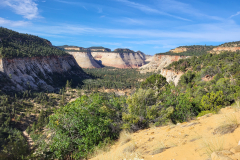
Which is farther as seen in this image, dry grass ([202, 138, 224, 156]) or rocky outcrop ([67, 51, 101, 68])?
rocky outcrop ([67, 51, 101, 68])

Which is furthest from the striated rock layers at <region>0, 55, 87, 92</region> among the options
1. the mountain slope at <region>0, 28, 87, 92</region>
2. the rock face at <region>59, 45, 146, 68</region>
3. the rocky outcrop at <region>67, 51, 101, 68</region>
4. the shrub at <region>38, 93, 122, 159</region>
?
the rock face at <region>59, 45, 146, 68</region>

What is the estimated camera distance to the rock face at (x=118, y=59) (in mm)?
151750

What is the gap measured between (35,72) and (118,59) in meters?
111

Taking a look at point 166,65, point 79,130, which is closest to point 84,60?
point 166,65

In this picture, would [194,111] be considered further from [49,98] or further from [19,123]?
[49,98]

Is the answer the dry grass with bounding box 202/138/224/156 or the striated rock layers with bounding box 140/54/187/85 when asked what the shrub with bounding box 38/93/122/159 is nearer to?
the dry grass with bounding box 202/138/224/156

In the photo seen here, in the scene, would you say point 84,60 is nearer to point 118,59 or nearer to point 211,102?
point 118,59

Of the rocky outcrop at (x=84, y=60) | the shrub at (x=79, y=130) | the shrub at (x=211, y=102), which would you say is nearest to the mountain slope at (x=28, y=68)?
the shrub at (x=79, y=130)

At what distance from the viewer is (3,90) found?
3350cm

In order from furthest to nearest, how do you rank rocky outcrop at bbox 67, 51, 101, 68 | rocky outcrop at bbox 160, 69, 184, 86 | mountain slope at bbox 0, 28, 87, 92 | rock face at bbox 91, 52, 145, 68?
rock face at bbox 91, 52, 145, 68
rocky outcrop at bbox 67, 51, 101, 68
mountain slope at bbox 0, 28, 87, 92
rocky outcrop at bbox 160, 69, 184, 86

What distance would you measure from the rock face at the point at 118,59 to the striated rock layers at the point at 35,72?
84585mm

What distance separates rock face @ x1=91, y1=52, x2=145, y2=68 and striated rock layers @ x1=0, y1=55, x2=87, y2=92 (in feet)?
278

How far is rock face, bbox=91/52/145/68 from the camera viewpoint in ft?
498

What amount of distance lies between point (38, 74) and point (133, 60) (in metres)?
128
